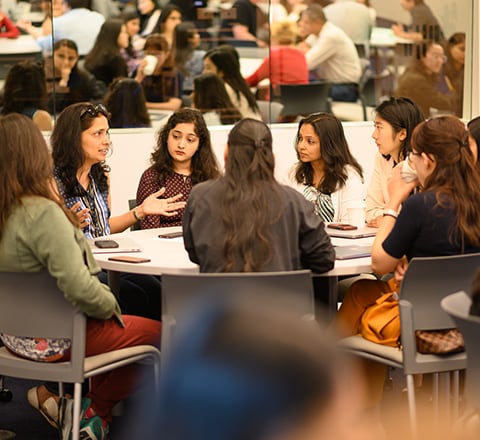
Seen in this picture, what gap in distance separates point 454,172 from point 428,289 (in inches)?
17.8

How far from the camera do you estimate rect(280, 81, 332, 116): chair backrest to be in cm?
733

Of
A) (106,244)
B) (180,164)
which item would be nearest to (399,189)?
(106,244)

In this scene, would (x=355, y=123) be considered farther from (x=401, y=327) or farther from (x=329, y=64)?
(x=401, y=327)

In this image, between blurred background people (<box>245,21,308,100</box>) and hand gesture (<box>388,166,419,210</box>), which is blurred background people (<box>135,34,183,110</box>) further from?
hand gesture (<box>388,166,419,210</box>)

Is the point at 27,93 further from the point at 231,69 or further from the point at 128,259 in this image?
the point at 128,259

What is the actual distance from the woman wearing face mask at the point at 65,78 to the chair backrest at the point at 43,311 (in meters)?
3.53

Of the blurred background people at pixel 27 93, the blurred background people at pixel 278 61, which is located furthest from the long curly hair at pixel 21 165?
the blurred background people at pixel 278 61

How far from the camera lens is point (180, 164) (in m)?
5.08

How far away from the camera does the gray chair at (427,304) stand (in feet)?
11.5

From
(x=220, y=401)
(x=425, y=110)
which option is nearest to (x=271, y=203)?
(x=220, y=401)

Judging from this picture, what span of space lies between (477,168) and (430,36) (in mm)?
4011

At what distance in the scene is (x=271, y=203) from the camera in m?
3.47

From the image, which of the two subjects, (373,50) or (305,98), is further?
(373,50)

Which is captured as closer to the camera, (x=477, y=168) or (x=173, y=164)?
(x=477, y=168)
